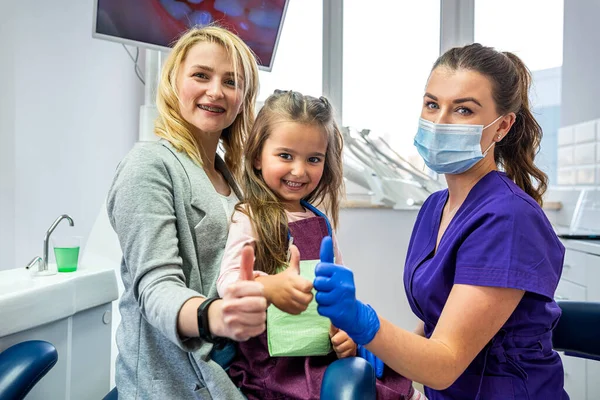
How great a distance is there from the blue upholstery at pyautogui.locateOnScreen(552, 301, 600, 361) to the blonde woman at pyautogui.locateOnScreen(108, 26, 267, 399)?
924mm

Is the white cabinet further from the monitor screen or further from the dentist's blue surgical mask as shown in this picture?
the monitor screen

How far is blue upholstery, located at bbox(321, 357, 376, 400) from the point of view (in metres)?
0.99

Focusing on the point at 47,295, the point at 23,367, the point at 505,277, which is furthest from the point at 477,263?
the point at 47,295

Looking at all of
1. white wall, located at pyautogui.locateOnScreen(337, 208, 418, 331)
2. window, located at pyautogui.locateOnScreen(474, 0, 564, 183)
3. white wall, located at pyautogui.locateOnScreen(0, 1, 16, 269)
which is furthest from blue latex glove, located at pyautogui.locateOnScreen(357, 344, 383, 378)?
window, located at pyautogui.locateOnScreen(474, 0, 564, 183)

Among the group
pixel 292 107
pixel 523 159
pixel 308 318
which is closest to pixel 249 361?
pixel 308 318

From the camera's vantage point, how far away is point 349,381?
1.00 metres

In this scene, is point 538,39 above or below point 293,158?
above

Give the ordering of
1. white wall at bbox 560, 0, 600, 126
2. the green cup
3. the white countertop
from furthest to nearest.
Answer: white wall at bbox 560, 0, 600, 126 < the white countertop < the green cup

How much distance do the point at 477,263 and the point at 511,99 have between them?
1.41 ft

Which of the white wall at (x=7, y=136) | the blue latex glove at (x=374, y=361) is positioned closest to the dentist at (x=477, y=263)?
the blue latex glove at (x=374, y=361)

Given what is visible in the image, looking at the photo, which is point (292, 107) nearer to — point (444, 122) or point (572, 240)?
point (444, 122)

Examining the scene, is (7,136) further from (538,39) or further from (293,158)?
(538,39)

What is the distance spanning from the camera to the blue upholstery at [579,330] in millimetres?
1442

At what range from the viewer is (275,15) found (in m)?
2.83
